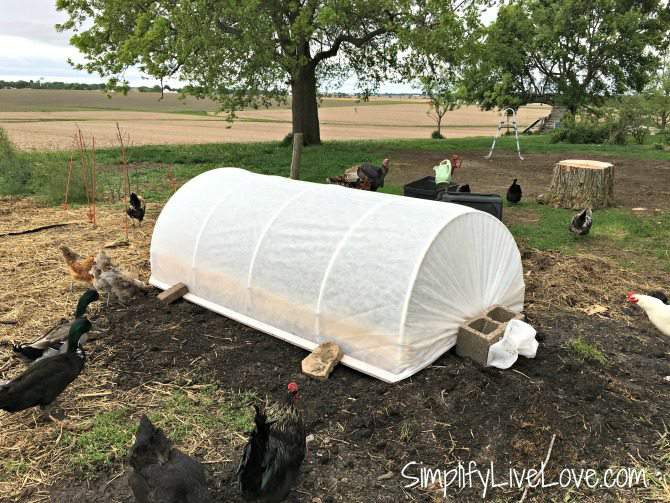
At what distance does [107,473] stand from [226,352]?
174 cm

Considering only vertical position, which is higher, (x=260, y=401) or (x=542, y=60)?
(x=542, y=60)

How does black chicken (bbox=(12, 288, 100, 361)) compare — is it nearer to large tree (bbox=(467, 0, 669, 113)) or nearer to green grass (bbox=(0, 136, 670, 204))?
green grass (bbox=(0, 136, 670, 204))

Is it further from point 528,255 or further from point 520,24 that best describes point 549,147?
point 528,255

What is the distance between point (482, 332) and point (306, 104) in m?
16.9

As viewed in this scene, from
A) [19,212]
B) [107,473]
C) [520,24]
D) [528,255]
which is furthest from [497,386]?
[520,24]

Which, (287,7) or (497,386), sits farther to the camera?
(287,7)

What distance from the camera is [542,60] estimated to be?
29453 millimetres

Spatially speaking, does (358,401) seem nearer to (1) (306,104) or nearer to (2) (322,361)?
(2) (322,361)

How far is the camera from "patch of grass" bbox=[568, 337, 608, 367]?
488cm

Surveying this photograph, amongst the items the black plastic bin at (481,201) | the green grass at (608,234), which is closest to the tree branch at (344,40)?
the green grass at (608,234)

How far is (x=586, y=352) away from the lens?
4.94 m

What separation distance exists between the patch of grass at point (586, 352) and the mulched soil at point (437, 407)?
98mm

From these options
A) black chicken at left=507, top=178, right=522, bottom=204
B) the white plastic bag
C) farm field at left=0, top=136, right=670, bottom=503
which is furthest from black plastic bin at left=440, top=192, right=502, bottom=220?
the white plastic bag

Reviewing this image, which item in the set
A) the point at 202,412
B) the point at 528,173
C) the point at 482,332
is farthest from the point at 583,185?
the point at 202,412
